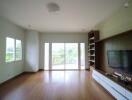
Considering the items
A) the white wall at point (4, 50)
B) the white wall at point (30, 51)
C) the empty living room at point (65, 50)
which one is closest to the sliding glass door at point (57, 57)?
the empty living room at point (65, 50)

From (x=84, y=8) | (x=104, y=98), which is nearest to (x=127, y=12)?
(x=84, y=8)

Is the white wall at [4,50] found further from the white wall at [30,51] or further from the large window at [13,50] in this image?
the white wall at [30,51]

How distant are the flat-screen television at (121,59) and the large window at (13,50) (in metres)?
4.39

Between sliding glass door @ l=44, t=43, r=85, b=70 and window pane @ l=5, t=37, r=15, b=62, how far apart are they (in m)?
2.98

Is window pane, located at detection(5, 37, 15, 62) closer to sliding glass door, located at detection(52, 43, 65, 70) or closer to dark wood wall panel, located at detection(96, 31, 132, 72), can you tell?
sliding glass door, located at detection(52, 43, 65, 70)

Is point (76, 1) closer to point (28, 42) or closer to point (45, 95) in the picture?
point (45, 95)

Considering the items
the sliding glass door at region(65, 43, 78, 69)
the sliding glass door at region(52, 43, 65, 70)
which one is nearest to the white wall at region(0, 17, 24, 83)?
the sliding glass door at region(52, 43, 65, 70)

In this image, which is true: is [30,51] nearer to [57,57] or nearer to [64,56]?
[57,57]

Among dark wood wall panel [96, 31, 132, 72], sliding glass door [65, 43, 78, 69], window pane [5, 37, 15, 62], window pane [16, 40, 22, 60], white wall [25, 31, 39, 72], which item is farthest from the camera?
sliding glass door [65, 43, 78, 69]

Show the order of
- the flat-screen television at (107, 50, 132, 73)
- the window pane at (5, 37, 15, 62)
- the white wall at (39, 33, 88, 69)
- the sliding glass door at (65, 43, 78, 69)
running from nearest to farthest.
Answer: the flat-screen television at (107, 50, 132, 73)
the window pane at (5, 37, 15, 62)
the white wall at (39, 33, 88, 69)
the sliding glass door at (65, 43, 78, 69)

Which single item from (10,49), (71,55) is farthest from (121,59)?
(71,55)

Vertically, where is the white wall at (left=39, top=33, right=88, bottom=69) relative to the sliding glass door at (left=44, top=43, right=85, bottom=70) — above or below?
above

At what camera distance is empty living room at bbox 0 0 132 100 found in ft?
12.3

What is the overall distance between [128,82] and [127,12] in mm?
1917
